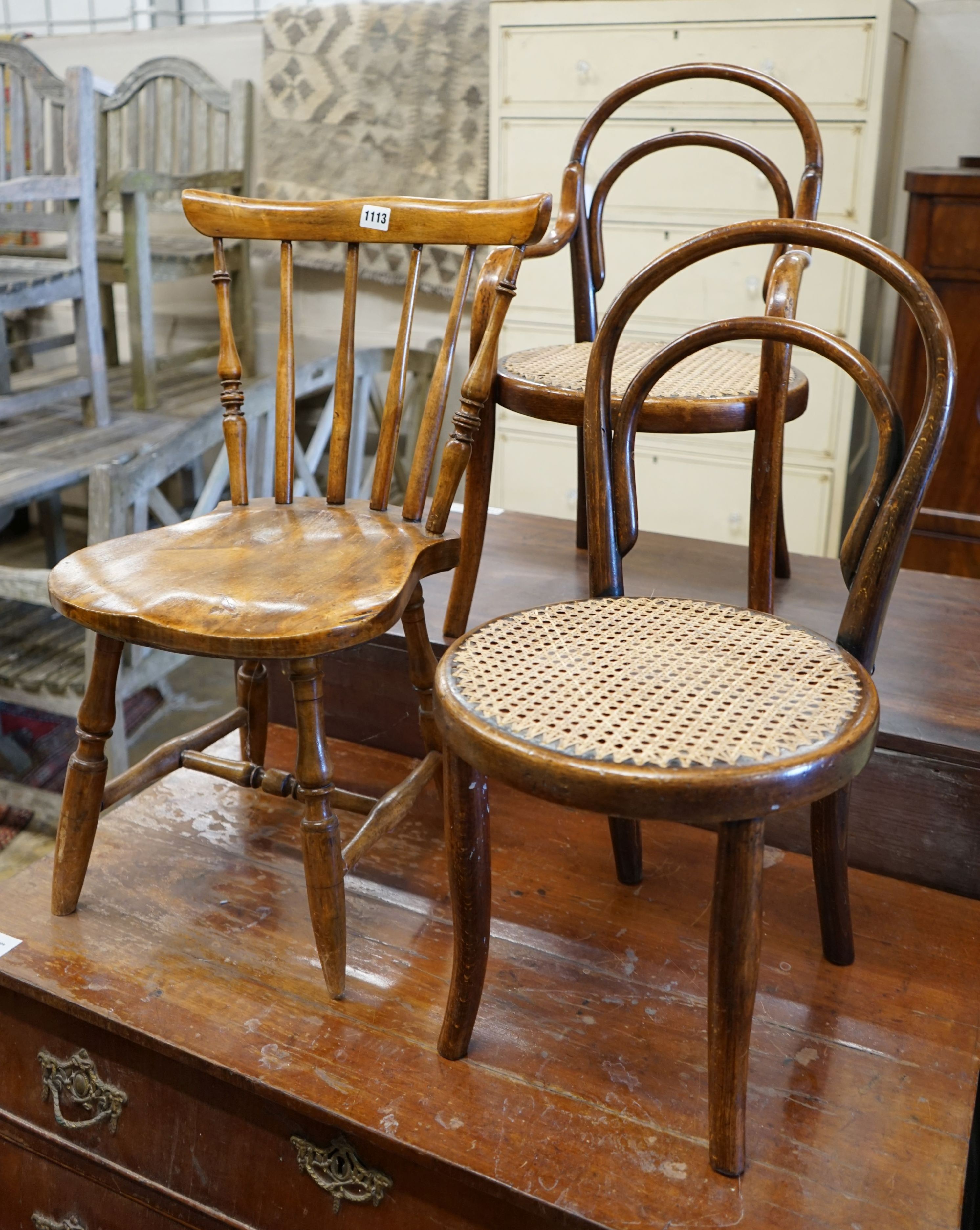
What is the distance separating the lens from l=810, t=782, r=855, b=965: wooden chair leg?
114cm

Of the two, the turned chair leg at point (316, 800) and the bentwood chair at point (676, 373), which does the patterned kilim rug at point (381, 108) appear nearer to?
the bentwood chair at point (676, 373)

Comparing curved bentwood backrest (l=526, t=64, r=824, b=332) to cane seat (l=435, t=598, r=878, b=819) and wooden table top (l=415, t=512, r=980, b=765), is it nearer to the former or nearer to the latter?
wooden table top (l=415, t=512, r=980, b=765)

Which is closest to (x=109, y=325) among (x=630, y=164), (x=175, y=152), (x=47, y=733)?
(x=175, y=152)

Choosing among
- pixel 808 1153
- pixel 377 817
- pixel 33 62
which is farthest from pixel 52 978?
pixel 33 62

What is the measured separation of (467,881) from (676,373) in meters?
0.82

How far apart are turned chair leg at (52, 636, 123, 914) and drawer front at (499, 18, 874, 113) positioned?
1786 millimetres

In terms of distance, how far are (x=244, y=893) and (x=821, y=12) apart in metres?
2.09

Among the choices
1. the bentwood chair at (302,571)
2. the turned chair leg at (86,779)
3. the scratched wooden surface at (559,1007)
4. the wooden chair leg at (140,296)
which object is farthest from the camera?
the wooden chair leg at (140,296)

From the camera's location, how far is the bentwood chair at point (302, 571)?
1102 mm

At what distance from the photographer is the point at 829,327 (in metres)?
2.49

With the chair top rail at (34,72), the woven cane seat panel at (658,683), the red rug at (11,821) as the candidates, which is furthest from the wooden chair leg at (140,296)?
the woven cane seat panel at (658,683)

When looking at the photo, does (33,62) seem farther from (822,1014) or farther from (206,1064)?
(822,1014)

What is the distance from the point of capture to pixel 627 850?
1.37 m

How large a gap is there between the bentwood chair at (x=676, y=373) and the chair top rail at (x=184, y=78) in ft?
6.87
